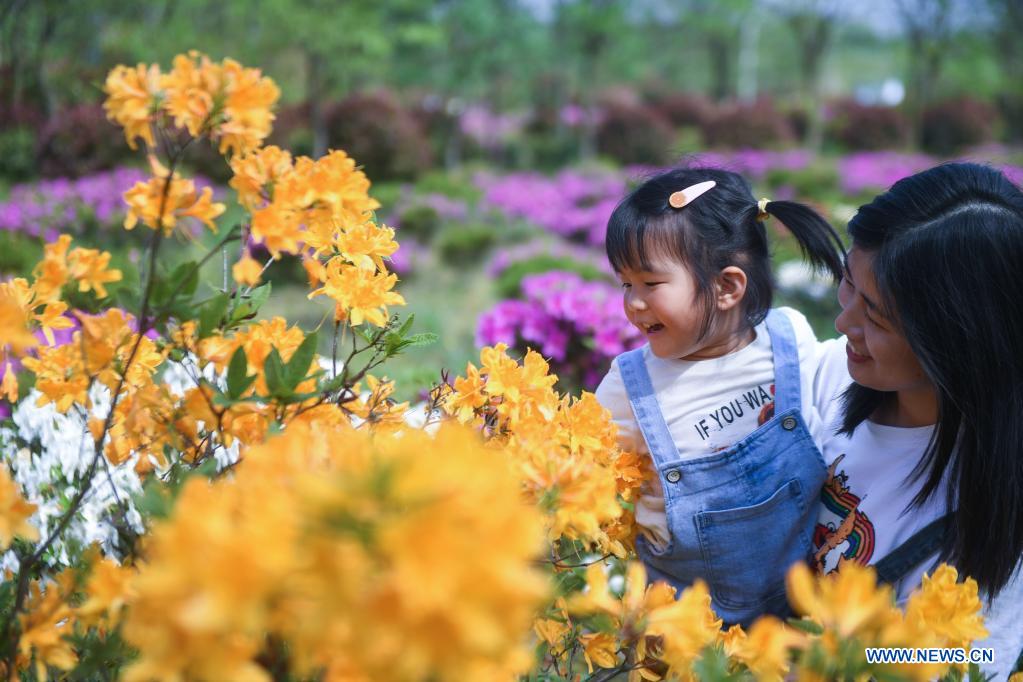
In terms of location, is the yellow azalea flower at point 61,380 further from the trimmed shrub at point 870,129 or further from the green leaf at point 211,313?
the trimmed shrub at point 870,129

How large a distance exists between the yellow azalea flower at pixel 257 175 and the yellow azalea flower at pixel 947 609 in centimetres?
90

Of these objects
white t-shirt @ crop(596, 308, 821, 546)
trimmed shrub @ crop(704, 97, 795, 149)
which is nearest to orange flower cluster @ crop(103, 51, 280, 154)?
white t-shirt @ crop(596, 308, 821, 546)

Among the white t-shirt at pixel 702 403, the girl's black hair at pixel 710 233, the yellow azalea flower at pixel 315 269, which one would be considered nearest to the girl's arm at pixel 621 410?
the white t-shirt at pixel 702 403

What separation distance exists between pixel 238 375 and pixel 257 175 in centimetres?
24

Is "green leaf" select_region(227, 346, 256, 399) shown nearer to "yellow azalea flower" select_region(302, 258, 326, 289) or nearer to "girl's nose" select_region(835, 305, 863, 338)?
"yellow azalea flower" select_region(302, 258, 326, 289)

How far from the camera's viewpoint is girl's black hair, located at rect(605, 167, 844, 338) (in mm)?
1696

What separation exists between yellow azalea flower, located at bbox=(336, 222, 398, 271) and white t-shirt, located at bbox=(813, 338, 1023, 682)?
102 centimetres

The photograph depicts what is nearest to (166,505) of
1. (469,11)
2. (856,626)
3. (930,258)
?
(856,626)

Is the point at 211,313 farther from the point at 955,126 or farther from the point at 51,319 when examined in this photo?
the point at 955,126

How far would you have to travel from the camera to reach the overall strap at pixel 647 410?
1669mm

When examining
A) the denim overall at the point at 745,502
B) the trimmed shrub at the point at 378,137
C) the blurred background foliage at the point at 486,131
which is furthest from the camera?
the trimmed shrub at the point at 378,137

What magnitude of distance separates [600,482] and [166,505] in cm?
46

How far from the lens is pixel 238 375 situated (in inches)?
36.6

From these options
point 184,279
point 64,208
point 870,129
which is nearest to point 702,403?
point 184,279
